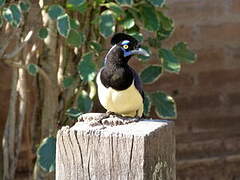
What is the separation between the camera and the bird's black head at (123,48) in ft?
9.34

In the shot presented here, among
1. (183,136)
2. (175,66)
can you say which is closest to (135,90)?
(175,66)

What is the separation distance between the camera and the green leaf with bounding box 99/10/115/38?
12.1ft

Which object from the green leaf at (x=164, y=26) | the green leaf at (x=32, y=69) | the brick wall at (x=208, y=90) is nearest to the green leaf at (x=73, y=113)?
the green leaf at (x=32, y=69)

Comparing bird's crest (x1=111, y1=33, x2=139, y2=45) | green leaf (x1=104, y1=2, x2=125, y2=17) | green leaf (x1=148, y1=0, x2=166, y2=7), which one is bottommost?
bird's crest (x1=111, y1=33, x2=139, y2=45)

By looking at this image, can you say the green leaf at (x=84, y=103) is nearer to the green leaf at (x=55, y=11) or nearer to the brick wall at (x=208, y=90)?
the green leaf at (x=55, y=11)

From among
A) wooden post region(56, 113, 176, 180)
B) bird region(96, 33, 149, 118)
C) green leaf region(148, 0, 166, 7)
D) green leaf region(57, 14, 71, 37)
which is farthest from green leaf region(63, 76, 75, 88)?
wooden post region(56, 113, 176, 180)

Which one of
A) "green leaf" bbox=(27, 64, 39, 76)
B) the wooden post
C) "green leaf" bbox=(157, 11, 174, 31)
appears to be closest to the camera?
the wooden post

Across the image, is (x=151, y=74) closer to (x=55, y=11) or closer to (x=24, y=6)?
(x=55, y=11)

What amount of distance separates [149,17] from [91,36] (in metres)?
0.44

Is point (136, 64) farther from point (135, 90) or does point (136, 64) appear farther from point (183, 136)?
point (135, 90)

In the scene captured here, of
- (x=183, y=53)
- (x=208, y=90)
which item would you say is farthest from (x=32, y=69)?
(x=208, y=90)

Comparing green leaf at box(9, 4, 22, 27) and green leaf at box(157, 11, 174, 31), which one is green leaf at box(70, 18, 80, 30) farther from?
green leaf at box(157, 11, 174, 31)

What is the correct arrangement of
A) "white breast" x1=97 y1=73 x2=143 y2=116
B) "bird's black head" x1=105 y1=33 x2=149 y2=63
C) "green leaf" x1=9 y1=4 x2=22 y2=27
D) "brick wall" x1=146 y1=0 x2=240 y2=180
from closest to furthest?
"bird's black head" x1=105 y1=33 x2=149 y2=63 < "white breast" x1=97 y1=73 x2=143 y2=116 < "green leaf" x1=9 y1=4 x2=22 y2=27 < "brick wall" x1=146 y1=0 x2=240 y2=180

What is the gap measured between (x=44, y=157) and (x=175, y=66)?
0.86 metres
